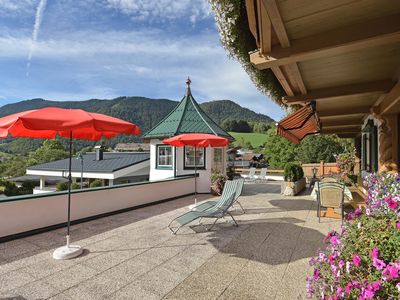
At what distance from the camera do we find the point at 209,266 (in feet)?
13.5

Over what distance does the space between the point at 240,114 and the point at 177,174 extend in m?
102

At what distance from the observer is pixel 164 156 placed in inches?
527

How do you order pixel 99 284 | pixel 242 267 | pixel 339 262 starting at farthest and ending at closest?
pixel 242 267 < pixel 99 284 < pixel 339 262

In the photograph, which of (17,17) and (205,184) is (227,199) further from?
(17,17)

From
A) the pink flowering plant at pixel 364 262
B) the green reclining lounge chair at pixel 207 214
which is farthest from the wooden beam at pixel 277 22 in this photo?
the green reclining lounge chair at pixel 207 214

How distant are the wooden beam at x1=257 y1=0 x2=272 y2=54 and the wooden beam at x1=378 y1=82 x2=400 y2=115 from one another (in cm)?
291

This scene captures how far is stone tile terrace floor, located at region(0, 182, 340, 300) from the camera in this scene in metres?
3.36

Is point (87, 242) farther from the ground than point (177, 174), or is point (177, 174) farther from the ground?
point (177, 174)

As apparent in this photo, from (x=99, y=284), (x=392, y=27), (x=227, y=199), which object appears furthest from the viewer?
(x=227, y=199)

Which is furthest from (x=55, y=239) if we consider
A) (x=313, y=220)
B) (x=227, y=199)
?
(x=313, y=220)

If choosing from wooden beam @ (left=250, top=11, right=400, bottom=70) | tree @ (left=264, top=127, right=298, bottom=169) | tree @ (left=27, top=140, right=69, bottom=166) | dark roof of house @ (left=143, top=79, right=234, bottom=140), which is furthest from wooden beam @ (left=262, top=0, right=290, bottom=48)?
tree @ (left=27, top=140, right=69, bottom=166)

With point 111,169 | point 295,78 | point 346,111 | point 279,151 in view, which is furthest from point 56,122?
point 279,151

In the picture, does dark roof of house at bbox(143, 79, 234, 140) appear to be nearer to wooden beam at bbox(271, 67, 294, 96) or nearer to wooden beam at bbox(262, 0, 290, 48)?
wooden beam at bbox(271, 67, 294, 96)

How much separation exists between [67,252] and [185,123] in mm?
10137
